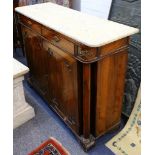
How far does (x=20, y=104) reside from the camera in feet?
6.66

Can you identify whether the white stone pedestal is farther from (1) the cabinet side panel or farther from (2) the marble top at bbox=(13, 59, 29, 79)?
(1) the cabinet side panel

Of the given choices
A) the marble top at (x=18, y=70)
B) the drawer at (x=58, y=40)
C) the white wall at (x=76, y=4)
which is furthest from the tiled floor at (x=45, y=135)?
the white wall at (x=76, y=4)

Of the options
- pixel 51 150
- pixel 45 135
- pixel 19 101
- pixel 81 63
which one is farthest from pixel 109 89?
pixel 19 101

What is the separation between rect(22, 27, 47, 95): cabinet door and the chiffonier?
1cm

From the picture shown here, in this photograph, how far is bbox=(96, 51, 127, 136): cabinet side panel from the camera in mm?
1476

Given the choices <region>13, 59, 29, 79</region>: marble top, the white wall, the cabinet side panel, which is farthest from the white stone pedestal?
the white wall

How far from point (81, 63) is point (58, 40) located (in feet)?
0.91

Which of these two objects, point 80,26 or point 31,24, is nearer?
point 80,26

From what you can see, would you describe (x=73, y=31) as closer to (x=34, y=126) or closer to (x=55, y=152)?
(x=55, y=152)

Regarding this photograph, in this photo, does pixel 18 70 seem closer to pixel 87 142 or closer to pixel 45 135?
pixel 45 135

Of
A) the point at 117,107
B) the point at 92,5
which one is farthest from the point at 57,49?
the point at 92,5

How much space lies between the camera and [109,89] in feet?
5.23

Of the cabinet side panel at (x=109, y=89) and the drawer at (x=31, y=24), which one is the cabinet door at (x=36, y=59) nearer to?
the drawer at (x=31, y=24)

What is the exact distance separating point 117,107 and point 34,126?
0.82 meters
